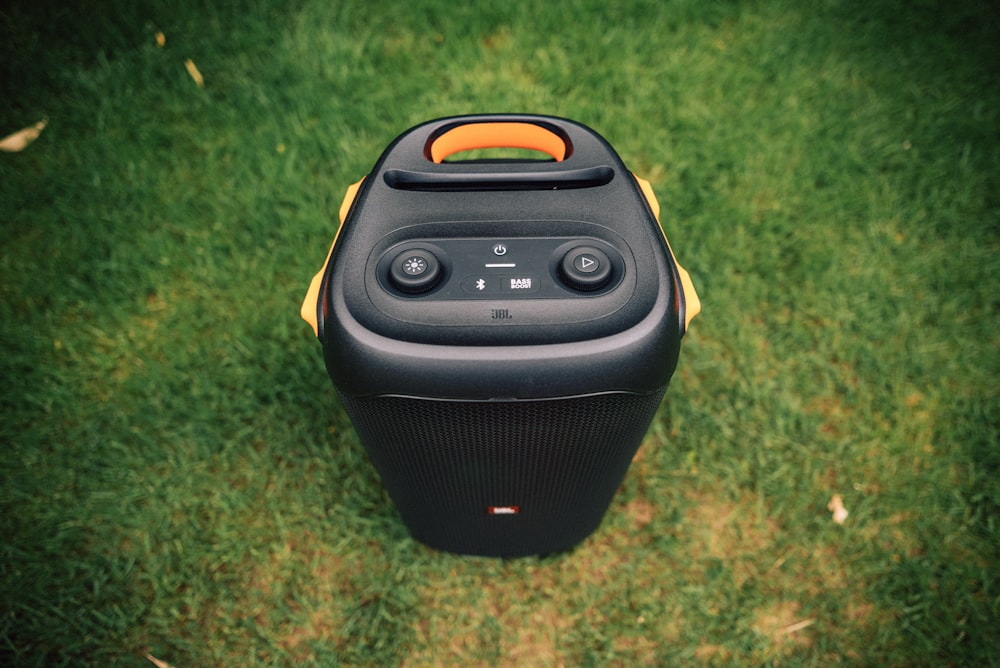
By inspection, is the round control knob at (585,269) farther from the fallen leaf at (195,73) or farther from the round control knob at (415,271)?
the fallen leaf at (195,73)

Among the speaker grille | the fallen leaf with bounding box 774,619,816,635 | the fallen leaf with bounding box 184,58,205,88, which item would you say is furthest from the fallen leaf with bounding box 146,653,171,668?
the fallen leaf with bounding box 184,58,205,88

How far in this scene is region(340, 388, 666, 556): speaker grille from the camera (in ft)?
2.59

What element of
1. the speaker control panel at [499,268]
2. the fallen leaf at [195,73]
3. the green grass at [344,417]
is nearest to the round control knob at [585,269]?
the speaker control panel at [499,268]

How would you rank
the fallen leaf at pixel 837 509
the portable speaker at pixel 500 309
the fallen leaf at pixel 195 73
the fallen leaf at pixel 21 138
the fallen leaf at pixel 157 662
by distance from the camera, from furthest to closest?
the fallen leaf at pixel 195 73 < the fallen leaf at pixel 21 138 < the fallen leaf at pixel 837 509 < the fallen leaf at pixel 157 662 < the portable speaker at pixel 500 309

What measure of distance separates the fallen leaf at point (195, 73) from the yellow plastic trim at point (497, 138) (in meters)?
1.36

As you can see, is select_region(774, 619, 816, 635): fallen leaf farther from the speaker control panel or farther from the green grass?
the speaker control panel

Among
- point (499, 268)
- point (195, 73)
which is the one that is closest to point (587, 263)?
point (499, 268)

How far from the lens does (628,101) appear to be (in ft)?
6.19

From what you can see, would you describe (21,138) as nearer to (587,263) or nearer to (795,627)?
(587,263)

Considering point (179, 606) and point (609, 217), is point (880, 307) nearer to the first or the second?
point (609, 217)

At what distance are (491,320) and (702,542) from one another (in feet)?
2.86

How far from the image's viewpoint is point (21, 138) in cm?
182

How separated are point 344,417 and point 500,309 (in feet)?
2.64

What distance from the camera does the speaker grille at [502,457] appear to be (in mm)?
790
